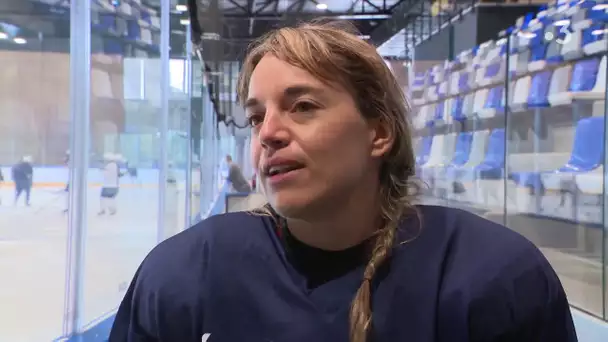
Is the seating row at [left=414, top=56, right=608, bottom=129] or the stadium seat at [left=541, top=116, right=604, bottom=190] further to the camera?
Answer: the seating row at [left=414, top=56, right=608, bottom=129]

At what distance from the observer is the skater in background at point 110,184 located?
2.50 m

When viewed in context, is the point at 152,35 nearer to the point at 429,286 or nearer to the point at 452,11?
the point at 429,286

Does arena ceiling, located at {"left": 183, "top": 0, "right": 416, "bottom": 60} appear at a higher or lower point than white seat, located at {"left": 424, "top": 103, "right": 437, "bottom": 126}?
higher

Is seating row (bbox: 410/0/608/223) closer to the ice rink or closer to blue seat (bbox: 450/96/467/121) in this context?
blue seat (bbox: 450/96/467/121)

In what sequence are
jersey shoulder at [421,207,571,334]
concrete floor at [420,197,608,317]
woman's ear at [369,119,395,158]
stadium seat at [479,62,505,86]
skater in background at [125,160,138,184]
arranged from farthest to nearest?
1. stadium seat at [479,62,505,86]
2. skater in background at [125,160,138,184]
3. concrete floor at [420,197,608,317]
4. woman's ear at [369,119,395,158]
5. jersey shoulder at [421,207,571,334]

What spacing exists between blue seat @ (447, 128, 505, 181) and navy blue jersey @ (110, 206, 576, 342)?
3.00m

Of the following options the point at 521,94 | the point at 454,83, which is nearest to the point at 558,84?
the point at 521,94

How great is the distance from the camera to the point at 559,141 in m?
3.03

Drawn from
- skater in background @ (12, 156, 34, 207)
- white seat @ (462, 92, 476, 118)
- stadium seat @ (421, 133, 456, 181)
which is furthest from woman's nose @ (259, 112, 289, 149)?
stadium seat @ (421, 133, 456, 181)

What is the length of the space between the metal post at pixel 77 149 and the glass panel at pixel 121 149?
0.09 meters

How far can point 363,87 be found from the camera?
903 millimetres

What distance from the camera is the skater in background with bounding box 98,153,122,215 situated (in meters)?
2.50

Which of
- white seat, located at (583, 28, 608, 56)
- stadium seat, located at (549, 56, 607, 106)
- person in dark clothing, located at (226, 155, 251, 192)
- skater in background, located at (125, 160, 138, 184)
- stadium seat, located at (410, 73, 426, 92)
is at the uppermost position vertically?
stadium seat, located at (410, 73, 426, 92)

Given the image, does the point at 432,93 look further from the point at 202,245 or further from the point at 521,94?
the point at 202,245
